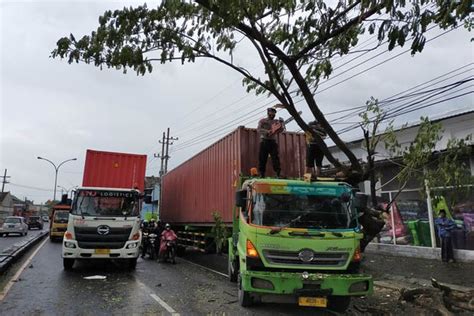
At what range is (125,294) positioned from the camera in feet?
31.0

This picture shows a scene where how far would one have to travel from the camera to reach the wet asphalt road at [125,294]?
7.88 metres

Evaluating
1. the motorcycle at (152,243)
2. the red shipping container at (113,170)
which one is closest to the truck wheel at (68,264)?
the red shipping container at (113,170)

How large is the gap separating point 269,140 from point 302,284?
4.43 meters

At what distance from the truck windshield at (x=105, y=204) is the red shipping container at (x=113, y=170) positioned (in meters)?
1.33

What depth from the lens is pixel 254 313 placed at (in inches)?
303

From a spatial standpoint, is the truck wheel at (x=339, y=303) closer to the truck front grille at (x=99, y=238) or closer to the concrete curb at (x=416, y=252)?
the truck front grille at (x=99, y=238)

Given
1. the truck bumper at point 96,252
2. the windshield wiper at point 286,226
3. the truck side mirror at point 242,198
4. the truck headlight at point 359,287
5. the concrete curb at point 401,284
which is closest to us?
the truck headlight at point 359,287

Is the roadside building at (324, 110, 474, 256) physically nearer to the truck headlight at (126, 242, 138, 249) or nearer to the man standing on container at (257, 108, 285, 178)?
the man standing on container at (257, 108, 285, 178)

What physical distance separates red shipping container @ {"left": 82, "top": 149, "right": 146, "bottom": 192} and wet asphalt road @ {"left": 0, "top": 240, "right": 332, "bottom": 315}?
111 inches

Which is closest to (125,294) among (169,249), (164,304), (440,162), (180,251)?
(164,304)

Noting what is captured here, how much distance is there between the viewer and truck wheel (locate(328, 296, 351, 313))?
770 centimetres

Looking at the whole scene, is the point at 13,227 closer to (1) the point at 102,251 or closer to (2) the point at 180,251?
(2) the point at 180,251

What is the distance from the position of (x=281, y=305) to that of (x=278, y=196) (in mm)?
2117

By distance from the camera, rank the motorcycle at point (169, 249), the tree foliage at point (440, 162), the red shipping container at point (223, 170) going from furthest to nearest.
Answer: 1. the motorcycle at point (169, 249)
2. the red shipping container at point (223, 170)
3. the tree foliage at point (440, 162)
